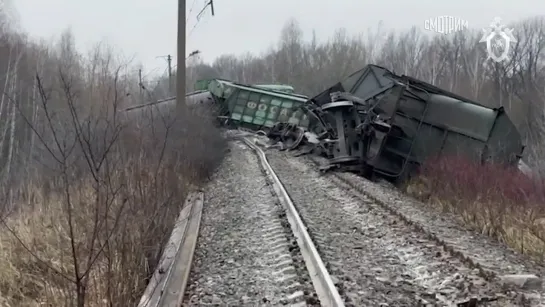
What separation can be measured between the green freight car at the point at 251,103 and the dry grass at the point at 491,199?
14970 millimetres

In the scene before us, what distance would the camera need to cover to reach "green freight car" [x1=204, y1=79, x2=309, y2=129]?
28.4 m

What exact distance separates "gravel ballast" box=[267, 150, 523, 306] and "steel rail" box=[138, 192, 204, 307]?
150 cm

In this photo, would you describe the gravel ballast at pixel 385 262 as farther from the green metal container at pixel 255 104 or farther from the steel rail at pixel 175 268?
the green metal container at pixel 255 104

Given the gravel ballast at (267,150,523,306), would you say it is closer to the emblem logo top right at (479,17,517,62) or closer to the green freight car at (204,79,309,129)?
the green freight car at (204,79,309,129)

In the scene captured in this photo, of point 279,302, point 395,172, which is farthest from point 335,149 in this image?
point 279,302

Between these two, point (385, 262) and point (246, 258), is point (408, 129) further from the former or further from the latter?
point (246, 258)

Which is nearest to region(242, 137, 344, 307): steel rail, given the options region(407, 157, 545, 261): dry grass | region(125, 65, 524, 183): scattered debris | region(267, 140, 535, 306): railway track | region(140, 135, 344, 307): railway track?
region(140, 135, 344, 307): railway track

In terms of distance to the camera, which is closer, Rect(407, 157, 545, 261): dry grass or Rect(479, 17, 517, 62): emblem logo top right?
Rect(407, 157, 545, 261): dry grass

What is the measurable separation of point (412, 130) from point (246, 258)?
9.58 m

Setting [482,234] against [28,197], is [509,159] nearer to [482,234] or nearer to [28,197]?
[482,234]

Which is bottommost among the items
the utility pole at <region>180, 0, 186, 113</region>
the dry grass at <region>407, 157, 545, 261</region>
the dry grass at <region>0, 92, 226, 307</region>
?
the dry grass at <region>407, 157, 545, 261</region>

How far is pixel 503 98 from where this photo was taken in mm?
58812

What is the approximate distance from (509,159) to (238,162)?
832 cm

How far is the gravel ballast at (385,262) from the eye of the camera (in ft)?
16.3
